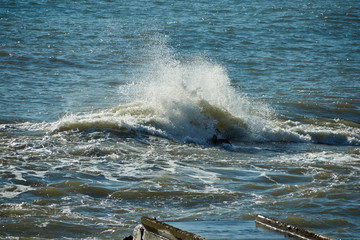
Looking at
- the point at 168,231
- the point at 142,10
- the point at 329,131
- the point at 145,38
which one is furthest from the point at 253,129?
the point at 142,10

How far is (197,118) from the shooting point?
10.0 metres

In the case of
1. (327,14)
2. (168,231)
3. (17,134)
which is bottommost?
(17,134)

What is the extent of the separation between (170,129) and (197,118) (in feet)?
2.31

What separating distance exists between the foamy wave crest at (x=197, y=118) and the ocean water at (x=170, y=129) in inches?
1.4

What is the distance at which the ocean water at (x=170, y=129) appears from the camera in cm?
551

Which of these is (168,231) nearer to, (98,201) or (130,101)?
(98,201)

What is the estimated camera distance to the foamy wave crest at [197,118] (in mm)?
9422

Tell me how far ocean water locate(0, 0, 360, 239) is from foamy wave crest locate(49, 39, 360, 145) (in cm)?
3

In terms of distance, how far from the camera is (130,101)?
11.5 m

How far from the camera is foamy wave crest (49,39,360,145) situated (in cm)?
942

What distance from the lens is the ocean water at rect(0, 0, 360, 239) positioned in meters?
5.51

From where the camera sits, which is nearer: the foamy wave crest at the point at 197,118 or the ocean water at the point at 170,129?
the ocean water at the point at 170,129

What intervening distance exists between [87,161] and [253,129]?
3737 millimetres

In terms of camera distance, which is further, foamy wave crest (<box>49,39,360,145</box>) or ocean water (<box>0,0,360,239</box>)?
foamy wave crest (<box>49,39,360,145</box>)
